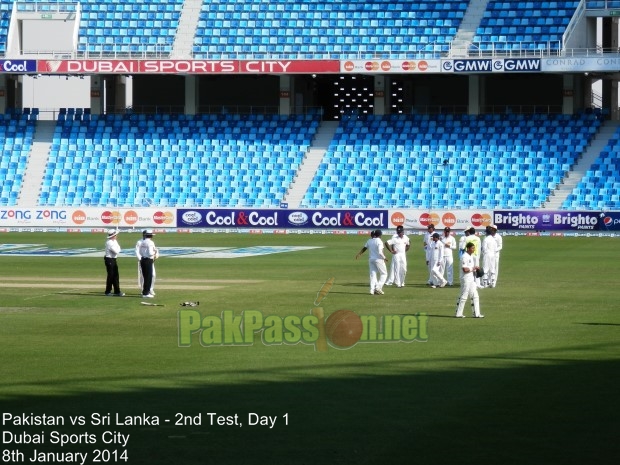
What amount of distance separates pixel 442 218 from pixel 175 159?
15106 mm

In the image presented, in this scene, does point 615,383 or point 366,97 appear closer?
point 615,383

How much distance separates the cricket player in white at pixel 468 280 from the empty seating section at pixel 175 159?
37949 mm

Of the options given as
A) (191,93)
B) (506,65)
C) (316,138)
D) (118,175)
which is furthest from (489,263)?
(191,93)

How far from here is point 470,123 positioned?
6756cm

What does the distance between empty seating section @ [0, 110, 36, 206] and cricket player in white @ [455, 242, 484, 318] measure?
1689 inches

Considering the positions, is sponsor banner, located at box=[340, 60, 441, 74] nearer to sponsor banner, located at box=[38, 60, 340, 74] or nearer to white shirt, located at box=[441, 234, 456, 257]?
sponsor banner, located at box=[38, 60, 340, 74]

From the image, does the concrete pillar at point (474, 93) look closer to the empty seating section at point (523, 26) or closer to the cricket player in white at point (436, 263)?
the empty seating section at point (523, 26)

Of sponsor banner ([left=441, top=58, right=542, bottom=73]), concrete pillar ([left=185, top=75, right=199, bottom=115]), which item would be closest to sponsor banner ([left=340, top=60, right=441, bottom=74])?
sponsor banner ([left=441, top=58, right=542, bottom=73])

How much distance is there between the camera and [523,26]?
66438 mm

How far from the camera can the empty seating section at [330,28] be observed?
67.2m

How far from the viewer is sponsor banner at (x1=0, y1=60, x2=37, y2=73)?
66312 mm

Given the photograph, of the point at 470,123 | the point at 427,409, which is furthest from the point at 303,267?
the point at 470,123

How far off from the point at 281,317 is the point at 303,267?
14377mm

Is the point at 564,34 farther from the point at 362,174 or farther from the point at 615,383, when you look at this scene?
the point at 615,383
